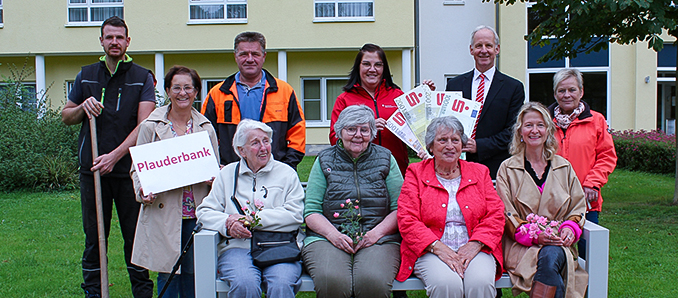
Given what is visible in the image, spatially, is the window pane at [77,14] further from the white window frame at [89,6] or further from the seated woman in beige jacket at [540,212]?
the seated woman in beige jacket at [540,212]

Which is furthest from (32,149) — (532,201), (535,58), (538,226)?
(535,58)

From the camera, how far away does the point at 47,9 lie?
57.0 ft

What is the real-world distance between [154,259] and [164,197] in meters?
0.42

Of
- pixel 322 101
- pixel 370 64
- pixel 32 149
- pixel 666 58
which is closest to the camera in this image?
pixel 370 64

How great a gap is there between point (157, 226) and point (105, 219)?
24.9 inches

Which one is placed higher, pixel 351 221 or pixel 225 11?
pixel 225 11

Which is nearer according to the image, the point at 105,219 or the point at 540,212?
the point at 540,212

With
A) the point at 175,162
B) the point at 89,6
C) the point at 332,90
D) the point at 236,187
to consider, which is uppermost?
the point at 89,6

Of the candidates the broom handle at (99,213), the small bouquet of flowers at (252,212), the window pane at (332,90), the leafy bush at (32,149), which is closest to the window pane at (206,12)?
the window pane at (332,90)

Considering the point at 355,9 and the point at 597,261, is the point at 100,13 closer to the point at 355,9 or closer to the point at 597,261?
the point at 355,9

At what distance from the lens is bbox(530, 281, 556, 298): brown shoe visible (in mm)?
3250

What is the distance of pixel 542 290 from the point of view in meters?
3.26

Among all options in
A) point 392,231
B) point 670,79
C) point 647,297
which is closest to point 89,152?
point 392,231

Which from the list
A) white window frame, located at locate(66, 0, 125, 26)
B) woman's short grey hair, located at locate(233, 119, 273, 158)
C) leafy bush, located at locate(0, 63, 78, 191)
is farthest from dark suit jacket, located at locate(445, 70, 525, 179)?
white window frame, located at locate(66, 0, 125, 26)
